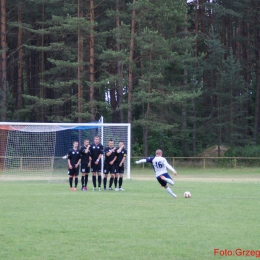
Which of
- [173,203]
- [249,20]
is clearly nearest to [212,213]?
[173,203]

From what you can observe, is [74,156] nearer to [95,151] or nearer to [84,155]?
[84,155]

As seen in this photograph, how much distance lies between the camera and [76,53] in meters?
47.5

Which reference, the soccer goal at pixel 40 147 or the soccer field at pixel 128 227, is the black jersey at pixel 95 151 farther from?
the soccer goal at pixel 40 147

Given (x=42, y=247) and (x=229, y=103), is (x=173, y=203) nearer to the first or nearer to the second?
(x=42, y=247)

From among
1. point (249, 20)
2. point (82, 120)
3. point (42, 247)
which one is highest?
point (249, 20)

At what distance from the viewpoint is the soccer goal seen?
30.8m

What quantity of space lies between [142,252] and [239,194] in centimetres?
1176

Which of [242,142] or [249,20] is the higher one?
[249,20]

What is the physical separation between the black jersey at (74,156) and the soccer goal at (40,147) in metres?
7.58

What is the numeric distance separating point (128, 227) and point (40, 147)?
23987 mm

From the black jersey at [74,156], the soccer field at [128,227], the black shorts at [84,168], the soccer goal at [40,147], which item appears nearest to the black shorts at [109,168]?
the black shorts at [84,168]

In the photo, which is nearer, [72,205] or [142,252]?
[142,252]

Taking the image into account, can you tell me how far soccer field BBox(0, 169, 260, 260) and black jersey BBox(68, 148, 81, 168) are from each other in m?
3.64

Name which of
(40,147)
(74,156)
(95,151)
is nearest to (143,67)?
(40,147)
